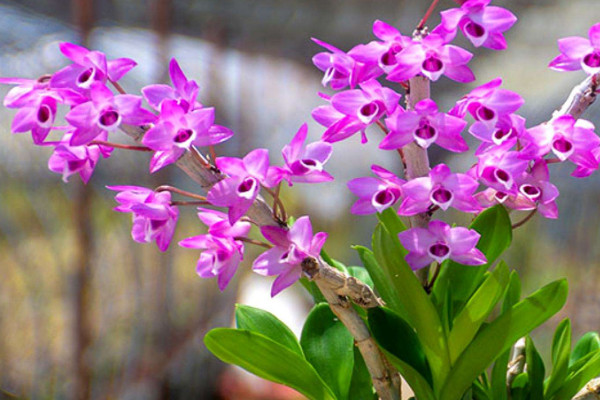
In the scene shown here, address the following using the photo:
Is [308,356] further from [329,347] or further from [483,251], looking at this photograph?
[483,251]

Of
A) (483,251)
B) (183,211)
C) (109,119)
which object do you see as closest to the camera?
(109,119)

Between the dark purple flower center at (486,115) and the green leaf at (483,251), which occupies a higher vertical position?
the dark purple flower center at (486,115)

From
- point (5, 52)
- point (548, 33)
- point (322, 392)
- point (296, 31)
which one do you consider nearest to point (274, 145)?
point (296, 31)

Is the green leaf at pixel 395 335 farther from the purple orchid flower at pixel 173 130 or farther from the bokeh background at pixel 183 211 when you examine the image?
the bokeh background at pixel 183 211

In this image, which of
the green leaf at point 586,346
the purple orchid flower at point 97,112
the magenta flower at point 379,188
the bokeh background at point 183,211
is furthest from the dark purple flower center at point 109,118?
the bokeh background at point 183,211

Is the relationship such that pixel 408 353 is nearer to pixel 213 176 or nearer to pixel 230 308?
pixel 213 176

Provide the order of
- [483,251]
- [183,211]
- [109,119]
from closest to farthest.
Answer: [109,119], [483,251], [183,211]

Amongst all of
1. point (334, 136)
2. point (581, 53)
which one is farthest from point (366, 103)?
point (581, 53)
